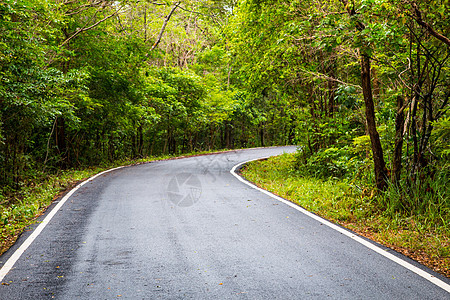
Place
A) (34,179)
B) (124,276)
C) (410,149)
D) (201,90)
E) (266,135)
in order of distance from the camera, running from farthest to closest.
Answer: (266,135)
(201,90)
(34,179)
(410,149)
(124,276)

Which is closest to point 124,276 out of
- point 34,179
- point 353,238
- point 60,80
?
point 353,238

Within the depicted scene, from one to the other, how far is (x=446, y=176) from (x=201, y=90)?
20656mm

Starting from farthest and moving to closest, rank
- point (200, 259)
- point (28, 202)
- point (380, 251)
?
point (28, 202), point (380, 251), point (200, 259)

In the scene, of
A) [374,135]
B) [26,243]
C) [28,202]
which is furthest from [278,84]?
[26,243]

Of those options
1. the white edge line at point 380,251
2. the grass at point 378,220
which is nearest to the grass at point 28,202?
the white edge line at point 380,251

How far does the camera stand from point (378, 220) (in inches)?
264

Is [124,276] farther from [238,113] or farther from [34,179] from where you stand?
[238,113]

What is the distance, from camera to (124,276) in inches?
166

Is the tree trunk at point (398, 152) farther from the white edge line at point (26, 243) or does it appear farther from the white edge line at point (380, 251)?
the white edge line at point (26, 243)

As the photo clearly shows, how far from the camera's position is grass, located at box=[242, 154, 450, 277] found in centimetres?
514

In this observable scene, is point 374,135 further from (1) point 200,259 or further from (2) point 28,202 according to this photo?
(2) point 28,202

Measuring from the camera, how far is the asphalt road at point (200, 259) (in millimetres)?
3801

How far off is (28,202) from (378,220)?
821 cm

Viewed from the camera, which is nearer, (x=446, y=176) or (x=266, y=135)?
(x=446, y=176)
